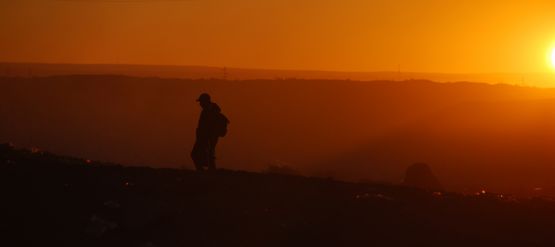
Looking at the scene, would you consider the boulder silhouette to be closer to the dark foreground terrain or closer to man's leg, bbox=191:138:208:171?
Result: man's leg, bbox=191:138:208:171

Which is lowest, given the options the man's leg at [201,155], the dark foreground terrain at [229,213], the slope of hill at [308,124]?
the dark foreground terrain at [229,213]

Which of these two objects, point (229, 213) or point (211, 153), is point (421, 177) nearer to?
point (211, 153)

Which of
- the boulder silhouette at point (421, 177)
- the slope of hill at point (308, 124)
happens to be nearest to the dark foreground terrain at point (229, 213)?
the boulder silhouette at point (421, 177)

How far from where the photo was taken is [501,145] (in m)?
69.1

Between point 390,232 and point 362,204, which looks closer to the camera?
point 390,232

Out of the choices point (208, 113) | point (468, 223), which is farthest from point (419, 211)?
point (208, 113)

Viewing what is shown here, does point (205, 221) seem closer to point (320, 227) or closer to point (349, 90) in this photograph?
point (320, 227)

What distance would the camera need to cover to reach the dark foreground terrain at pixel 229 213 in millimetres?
11016

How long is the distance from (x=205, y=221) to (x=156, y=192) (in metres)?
1.42

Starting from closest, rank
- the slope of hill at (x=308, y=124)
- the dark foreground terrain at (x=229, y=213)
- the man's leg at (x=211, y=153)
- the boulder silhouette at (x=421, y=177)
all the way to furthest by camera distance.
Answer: the dark foreground terrain at (x=229, y=213), the man's leg at (x=211, y=153), the boulder silhouette at (x=421, y=177), the slope of hill at (x=308, y=124)

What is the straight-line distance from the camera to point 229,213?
1174 cm

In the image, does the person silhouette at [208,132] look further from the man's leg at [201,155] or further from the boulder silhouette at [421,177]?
the boulder silhouette at [421,177]

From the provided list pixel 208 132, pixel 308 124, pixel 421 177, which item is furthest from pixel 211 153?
pixel 308 124

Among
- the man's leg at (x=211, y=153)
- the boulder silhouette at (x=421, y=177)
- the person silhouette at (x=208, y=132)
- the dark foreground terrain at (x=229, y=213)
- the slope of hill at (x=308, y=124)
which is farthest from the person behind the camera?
the slope of hill at (x=308, y=124)
